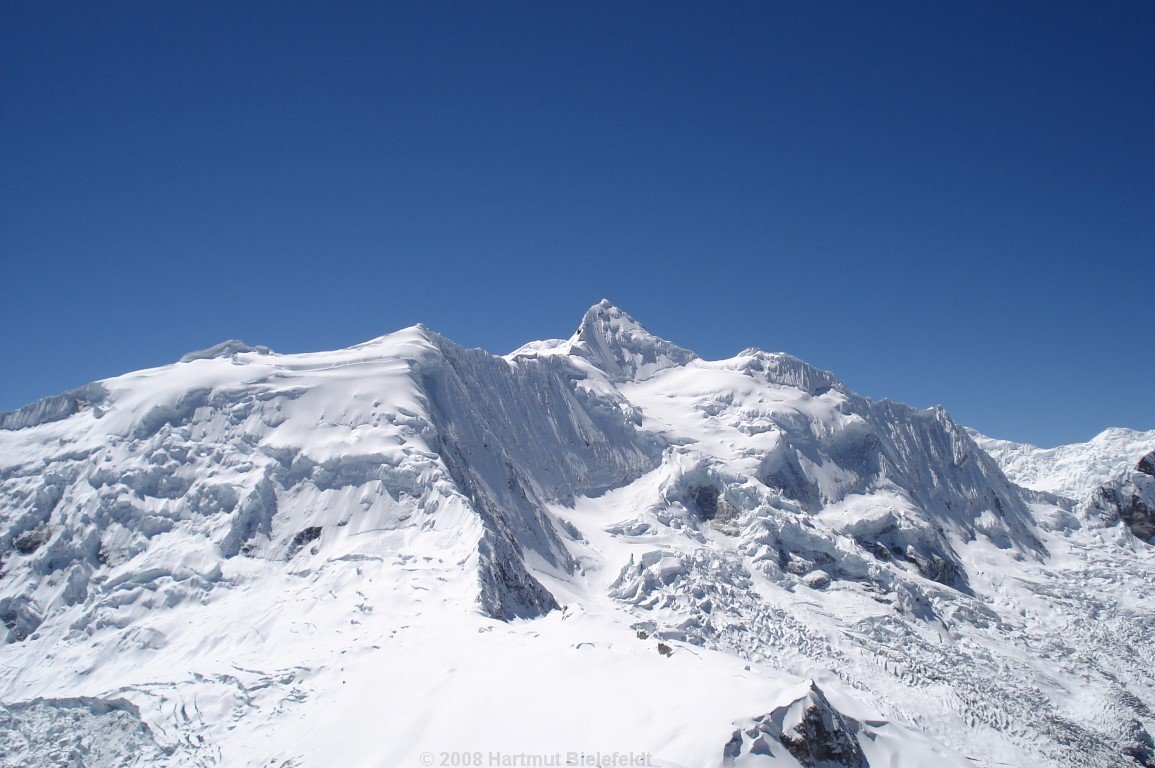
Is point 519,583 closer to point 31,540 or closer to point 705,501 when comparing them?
point 31,540

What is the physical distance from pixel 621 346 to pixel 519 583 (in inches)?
3841

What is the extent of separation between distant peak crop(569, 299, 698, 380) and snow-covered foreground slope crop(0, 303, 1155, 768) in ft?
48.7

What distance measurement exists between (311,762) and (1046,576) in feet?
362

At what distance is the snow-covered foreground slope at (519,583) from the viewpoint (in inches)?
1185

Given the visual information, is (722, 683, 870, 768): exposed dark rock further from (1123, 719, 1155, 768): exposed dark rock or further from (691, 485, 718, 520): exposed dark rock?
(691, 485, 718, 520): exposed dark rock

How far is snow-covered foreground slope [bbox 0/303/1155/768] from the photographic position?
3009 centimetres

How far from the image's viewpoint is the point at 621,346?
14250 centimetres

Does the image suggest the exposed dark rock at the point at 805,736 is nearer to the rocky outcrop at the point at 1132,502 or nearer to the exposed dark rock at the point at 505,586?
the exposed dark rock at the point at 505,586

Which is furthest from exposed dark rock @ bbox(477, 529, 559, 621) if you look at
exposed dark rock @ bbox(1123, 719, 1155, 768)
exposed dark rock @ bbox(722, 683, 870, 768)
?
exposed dark rock @ bbox(1123, 719, 1155, 768)

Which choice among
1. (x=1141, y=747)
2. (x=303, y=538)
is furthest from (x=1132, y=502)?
(x=303, y=538)

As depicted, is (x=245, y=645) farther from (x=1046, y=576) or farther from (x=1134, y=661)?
(x=1046, y=576)

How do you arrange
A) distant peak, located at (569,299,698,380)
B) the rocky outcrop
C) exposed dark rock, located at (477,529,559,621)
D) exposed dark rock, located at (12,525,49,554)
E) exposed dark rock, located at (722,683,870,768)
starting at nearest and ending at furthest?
1. exposed dark rock, located at (722,683,870,768)
2. exposed dark rock, located at (477,529,559,621)
3. exposed dark rock, located at (12,525,49,554)
4. the rocky outcrop
5. distant peak, located at (569,299,698,380)

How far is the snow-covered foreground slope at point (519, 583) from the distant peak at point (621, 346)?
14849 millimetres

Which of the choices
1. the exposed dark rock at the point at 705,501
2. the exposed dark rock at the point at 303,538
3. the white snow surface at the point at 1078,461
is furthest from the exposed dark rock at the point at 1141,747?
the white snow surface at the point at 1078,461
